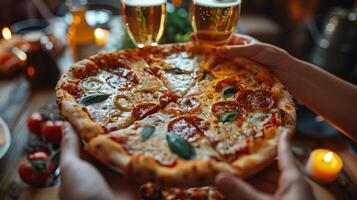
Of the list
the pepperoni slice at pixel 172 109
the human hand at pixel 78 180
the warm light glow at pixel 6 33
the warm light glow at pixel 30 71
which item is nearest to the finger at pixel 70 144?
the human hand at pixel 78 180

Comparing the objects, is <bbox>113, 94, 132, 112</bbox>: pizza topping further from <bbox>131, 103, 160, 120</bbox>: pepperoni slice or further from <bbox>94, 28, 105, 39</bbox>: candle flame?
<bbox>94, 28, 105, 39</bbox>: candle flame

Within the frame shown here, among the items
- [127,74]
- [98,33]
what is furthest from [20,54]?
[127,74]

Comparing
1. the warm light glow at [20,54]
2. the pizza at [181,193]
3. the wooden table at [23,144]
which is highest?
the warm light glow at [20,54]

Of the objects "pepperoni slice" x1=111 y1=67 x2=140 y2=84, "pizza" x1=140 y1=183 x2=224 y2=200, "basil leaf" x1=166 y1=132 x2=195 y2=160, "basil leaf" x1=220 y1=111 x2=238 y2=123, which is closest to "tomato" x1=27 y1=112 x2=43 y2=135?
"pepperoni slice" x1=111 y1=67 x2=140 y2=84

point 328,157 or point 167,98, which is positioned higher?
point 167,98

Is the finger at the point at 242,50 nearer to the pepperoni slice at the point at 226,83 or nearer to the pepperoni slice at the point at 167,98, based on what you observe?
the pepperoni slice at the point at 226,83

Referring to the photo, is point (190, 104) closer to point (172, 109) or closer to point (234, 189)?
point (172, 109)
